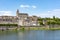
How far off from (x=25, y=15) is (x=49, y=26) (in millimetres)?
30843

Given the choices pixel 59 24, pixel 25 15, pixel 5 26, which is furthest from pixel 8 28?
pixel 25 15

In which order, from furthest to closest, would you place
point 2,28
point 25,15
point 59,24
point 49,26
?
point 25,15 < point 59,24 < point 49,26 < point 2,28

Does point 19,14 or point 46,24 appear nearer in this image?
point 46,24

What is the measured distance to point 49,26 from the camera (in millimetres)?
55000

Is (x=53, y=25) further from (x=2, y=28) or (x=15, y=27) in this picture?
(x=2, y=28)

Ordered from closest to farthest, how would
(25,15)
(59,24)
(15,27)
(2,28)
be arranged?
(2,28), (15,27), (59,24), (25,15)

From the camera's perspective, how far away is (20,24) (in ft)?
182

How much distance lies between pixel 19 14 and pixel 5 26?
122ft

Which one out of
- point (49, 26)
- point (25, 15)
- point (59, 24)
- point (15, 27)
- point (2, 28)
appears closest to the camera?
point (2, 28)

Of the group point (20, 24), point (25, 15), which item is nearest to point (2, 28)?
point (20, 24)

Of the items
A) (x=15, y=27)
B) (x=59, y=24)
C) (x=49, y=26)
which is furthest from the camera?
(x=59, y=24)

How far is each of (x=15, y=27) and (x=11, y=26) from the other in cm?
111

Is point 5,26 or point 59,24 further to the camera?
point 59,24

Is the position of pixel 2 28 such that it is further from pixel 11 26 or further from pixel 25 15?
pixel 25 15
